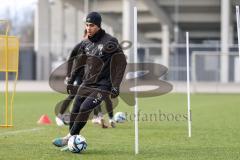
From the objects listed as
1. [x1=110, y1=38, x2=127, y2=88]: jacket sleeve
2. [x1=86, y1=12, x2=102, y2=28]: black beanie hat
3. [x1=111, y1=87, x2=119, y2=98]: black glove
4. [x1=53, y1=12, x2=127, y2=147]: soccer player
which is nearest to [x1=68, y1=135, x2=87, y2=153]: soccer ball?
[x1=53, y1=12, x2=127, y2=147]: soccer player

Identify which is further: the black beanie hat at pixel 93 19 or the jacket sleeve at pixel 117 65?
the jacket sleeve at pixel 117 65

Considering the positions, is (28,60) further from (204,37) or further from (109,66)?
(109,66)

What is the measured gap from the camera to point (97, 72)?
9125 millimetres

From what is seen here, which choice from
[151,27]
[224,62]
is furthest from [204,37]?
[224,62]

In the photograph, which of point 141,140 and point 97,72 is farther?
point 141,140

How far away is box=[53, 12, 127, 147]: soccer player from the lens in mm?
8898

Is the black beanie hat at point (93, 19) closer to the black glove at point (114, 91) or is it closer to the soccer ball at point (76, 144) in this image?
the black glove at point (114, 91)

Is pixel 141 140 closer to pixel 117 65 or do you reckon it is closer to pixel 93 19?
pixel 117 65

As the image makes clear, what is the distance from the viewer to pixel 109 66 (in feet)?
30.0

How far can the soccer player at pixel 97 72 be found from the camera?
8.90 m

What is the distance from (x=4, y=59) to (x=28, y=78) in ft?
92.6

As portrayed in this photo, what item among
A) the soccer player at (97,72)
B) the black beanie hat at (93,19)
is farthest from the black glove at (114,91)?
the black beanie hat at (93,19)

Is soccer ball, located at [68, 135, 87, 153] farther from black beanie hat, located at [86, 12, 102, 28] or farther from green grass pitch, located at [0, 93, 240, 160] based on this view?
black beanie hat, located at [86, 12, 102, 28]

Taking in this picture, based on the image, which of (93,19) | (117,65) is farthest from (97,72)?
(93,19)
